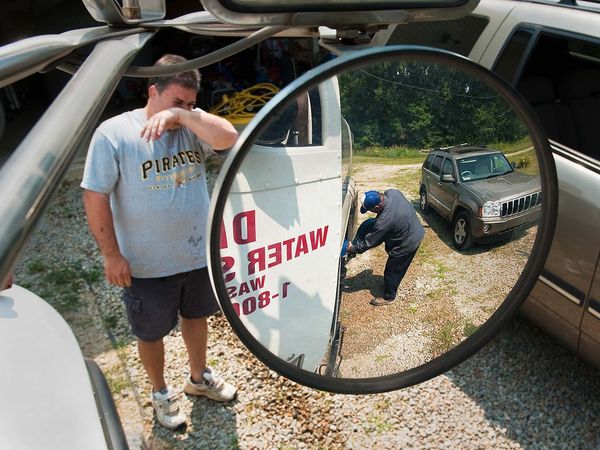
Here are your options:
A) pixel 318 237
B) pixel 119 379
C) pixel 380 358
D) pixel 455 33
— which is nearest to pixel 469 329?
pixel 380 358

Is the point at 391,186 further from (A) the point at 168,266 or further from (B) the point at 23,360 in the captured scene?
(A) the point at 168,266

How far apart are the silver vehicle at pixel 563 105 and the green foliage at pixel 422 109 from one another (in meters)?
1.43

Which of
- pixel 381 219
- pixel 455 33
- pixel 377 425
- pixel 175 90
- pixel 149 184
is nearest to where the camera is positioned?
pixel 381 219

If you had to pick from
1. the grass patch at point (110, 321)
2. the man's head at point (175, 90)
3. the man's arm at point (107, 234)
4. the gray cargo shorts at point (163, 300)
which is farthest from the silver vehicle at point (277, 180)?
the grass patch at point (110, 321)

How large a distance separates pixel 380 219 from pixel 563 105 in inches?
102

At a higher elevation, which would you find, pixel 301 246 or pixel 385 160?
pixel 385 160

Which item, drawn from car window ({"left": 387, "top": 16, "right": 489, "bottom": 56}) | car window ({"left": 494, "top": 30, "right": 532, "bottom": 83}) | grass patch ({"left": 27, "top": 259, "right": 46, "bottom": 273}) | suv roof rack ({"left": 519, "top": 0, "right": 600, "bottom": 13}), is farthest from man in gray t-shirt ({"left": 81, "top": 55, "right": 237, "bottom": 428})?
grass patch ({"left": 27, "top": 259, "right": 46, "bottom": 273})

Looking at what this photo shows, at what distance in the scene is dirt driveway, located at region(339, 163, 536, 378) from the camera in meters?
0.98

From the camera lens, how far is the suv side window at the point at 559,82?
2895 mm

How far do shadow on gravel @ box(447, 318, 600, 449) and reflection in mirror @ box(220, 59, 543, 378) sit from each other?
212 centimetres

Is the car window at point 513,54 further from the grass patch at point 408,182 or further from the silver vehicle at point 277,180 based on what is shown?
the grass patch at point 408,182

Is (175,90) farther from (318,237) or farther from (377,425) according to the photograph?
(377,425)

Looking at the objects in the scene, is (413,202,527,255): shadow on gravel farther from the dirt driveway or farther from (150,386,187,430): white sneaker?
(150,386,187,430): white sneaker

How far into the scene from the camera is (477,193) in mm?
1031
